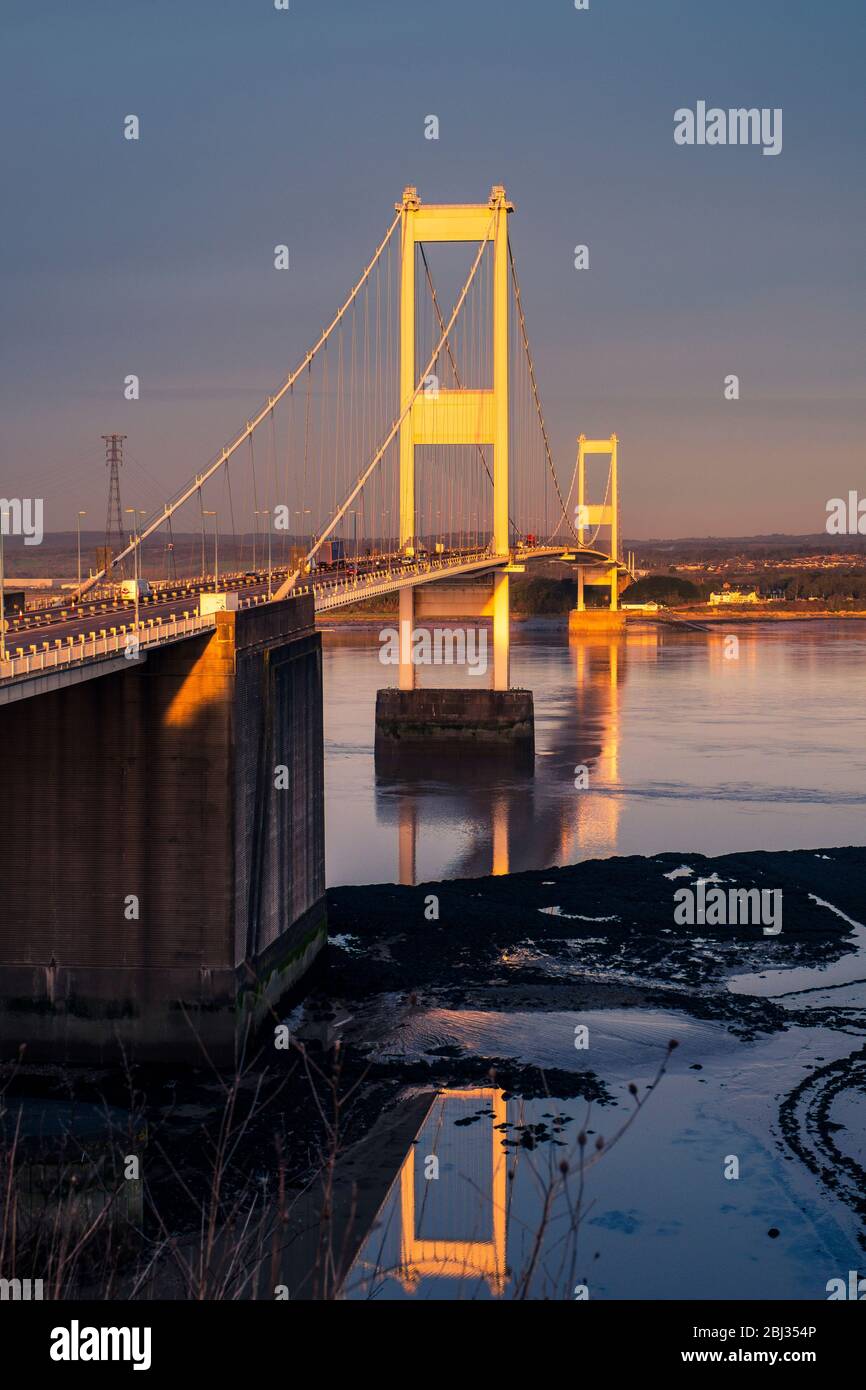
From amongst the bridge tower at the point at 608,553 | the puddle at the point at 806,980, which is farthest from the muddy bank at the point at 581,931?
the bridge tower at the point at 608,553

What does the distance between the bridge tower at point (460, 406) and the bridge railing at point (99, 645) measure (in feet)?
100

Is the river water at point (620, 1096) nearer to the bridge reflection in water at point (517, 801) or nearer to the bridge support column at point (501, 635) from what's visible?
the bridge reflection in water at point (517, 801)

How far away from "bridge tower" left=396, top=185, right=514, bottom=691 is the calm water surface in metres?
5.14

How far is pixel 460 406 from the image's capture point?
52.6m

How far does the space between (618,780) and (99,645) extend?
100 ft

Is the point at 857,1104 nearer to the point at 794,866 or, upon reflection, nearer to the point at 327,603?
the point at 794,866

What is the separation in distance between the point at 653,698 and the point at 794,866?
3978 centimetres

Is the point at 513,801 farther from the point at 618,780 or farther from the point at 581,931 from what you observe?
the point at 581,931

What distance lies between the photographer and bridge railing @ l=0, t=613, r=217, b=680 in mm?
14383

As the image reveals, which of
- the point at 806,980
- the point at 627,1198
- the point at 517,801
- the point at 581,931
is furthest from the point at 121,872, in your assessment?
the point at 517,801

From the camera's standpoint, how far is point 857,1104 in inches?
663
